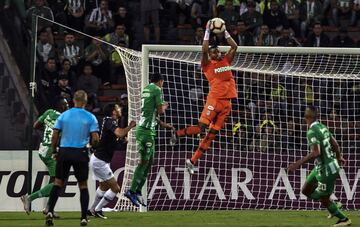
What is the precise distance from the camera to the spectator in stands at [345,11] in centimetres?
3094

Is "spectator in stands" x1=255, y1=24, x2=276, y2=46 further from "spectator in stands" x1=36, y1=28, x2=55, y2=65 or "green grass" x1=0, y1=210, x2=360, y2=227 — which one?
"green grass" x1=0, y1=210, x2=360, y2=227

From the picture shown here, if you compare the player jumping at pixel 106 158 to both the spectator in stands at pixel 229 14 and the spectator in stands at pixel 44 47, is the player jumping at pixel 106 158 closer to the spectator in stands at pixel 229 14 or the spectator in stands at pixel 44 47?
the spectator in stands at pixel 44 47

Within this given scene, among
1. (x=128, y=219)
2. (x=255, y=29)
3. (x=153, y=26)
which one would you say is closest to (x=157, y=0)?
(x=153, y=26)

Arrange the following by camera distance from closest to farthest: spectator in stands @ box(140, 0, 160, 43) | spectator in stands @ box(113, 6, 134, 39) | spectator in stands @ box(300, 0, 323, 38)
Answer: spectator in stands @ box(113, 6, 134, 39) → spectator in stands @ box(140, 0, 160, 43) → spectator in stands @ box(300, 0, 323, 38)

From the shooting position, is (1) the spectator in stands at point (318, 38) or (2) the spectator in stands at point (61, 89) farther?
(1) the spectator in stands at point (318, 38)

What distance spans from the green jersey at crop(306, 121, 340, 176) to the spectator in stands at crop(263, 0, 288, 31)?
11.4 m

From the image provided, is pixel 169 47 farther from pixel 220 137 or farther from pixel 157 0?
pixel 157 0

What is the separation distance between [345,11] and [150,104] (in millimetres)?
10684

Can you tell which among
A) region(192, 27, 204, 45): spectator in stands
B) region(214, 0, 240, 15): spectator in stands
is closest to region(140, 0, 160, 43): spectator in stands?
region(192, 27, 204, 45): spectator in stands

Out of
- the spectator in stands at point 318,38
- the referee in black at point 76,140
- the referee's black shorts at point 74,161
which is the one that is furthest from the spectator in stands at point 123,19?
the referee's black shorts at point 74,161

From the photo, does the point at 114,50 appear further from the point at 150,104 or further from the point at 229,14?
the point at 150,104

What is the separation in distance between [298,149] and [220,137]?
1774mm

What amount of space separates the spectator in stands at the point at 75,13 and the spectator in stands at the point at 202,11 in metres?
2.94

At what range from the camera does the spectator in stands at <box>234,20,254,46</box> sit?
29.2 m
